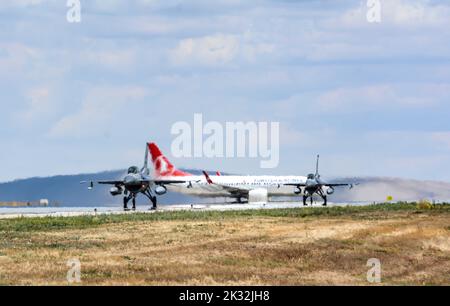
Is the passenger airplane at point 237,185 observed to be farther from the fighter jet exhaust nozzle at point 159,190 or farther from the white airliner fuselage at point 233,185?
the fighter jet exhaust nozzle at point 159,190

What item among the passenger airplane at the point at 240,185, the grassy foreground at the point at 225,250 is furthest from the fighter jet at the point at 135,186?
the grassy foreground at the point at 225,250

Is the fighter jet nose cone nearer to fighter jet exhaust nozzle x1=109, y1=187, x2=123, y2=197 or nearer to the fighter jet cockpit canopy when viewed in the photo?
the fighter jet cockpit canopy

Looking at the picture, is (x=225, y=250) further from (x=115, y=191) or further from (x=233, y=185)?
(x=233, y=185)

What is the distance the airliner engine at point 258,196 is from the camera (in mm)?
168250

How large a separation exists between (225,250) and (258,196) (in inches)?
4067

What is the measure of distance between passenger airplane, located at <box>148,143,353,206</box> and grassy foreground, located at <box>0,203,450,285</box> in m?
65.2

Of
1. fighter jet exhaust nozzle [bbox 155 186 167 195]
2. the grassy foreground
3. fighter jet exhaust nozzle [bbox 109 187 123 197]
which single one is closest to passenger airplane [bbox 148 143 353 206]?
fighter jet exhaust nozzle [bbox 155 186 167 195]

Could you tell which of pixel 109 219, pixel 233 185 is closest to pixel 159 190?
pixel 233 185

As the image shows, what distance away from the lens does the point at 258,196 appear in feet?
554

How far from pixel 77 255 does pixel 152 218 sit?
41.5 m

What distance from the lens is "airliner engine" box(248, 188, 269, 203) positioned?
168m

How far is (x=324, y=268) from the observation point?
60000mm

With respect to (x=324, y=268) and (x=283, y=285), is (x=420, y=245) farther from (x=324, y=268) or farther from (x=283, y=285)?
(x=283, y=285)
